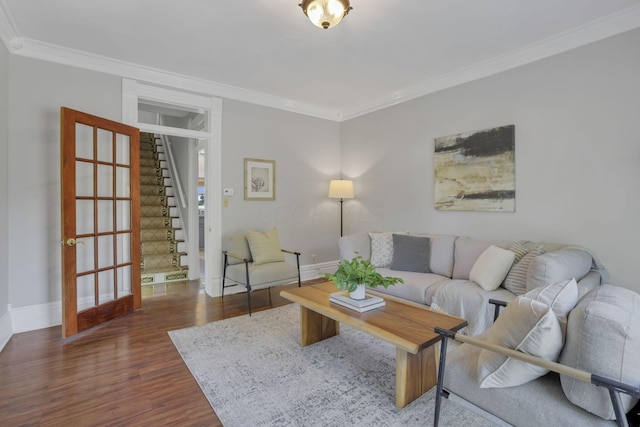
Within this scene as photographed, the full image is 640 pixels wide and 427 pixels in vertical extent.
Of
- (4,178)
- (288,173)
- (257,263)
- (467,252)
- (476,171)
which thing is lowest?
(257,263)

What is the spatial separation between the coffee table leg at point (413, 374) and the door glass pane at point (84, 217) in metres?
3.23

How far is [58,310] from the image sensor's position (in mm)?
3287

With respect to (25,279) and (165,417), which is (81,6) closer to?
(25,279)

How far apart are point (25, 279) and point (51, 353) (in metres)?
0.96

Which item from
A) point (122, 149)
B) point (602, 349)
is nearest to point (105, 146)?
point (122, 149)

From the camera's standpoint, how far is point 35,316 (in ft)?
10.4

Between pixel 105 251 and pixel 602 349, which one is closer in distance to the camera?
pixel 602 349

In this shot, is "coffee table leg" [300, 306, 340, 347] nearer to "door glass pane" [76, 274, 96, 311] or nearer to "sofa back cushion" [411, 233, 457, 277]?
"sofa back cushion" [411, 233, 457, 277]

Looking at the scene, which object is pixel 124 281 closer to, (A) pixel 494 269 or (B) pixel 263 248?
(B) pixel 263 248

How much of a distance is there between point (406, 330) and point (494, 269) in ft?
4.38

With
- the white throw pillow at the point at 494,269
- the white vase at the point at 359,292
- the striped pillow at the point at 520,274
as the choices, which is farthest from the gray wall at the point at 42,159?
the striped pillow at the point at 520,274

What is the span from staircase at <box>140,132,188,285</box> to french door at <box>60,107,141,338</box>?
59.2 inches

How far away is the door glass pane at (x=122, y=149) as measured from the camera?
3.54 metres

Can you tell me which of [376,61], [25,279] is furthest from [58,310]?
[376,61]
